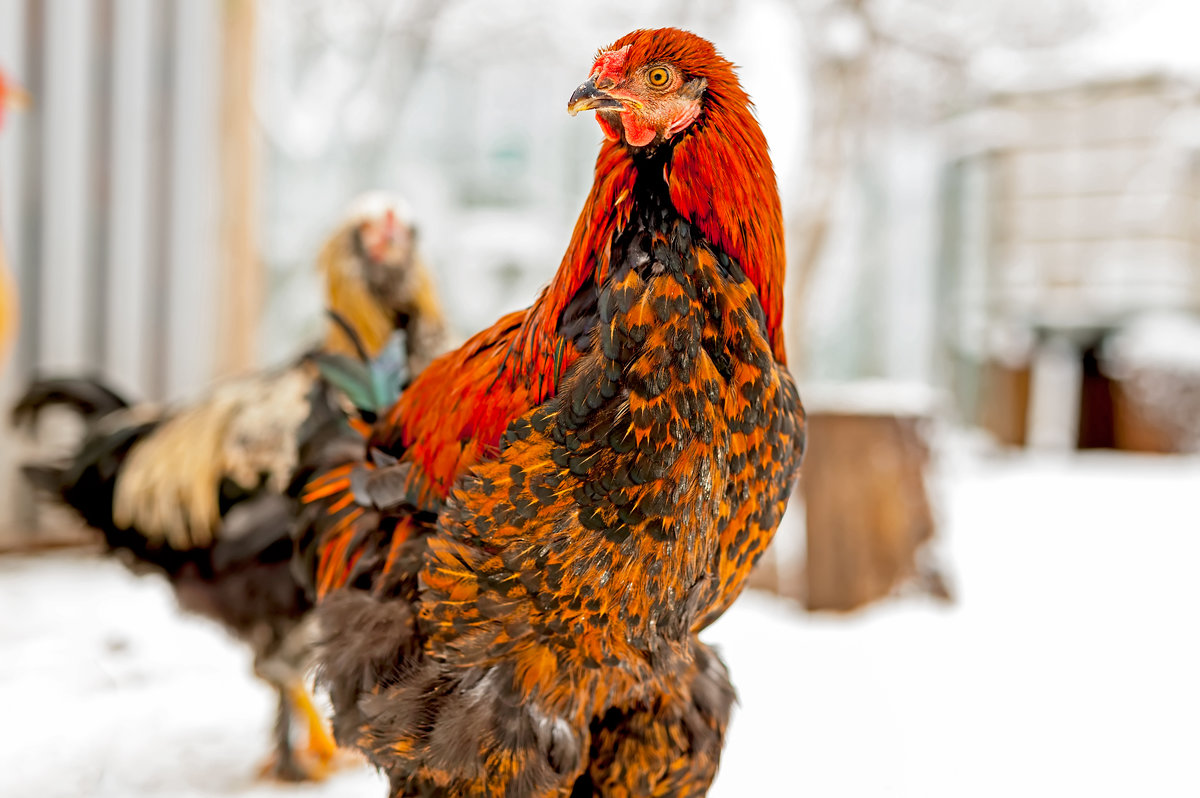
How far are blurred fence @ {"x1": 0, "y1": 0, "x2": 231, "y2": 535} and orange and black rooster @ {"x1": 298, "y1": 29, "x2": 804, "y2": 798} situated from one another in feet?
9.69

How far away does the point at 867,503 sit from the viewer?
2906 mm

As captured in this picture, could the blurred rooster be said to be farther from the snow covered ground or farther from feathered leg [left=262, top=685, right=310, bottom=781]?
feathered leg [left=262, top=685, right=310, bottom=781]

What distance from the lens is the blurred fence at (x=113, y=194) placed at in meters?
3.24

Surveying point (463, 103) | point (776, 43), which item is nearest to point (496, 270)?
point (463, 103)

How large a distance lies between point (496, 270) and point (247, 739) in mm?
4123

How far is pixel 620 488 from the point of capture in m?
0.87

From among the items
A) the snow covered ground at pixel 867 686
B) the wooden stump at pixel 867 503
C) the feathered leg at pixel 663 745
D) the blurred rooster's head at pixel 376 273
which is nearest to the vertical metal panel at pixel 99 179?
the snow covered ground at pixel 867 686

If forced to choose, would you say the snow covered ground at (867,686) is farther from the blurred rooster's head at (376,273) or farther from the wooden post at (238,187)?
the wooden post at (238,187)

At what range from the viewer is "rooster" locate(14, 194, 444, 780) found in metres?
1.67

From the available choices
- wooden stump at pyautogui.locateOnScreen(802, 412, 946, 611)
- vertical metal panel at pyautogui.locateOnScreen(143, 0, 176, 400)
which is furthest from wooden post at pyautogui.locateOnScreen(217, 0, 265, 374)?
wooden stump at pyautogui.locateOnScreen(802, 412, 946, 611)

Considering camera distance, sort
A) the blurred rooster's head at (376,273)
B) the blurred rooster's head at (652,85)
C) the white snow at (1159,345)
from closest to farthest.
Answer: the blurred rooster's head at (652,85) < the blurred rooster's head at (376,273) < the white snow at (1159,345)

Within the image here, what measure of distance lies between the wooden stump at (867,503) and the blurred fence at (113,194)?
2674 mm

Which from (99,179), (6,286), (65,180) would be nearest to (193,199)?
(99,179)

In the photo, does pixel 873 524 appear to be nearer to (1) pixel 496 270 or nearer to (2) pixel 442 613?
(2) pixel 442 613
